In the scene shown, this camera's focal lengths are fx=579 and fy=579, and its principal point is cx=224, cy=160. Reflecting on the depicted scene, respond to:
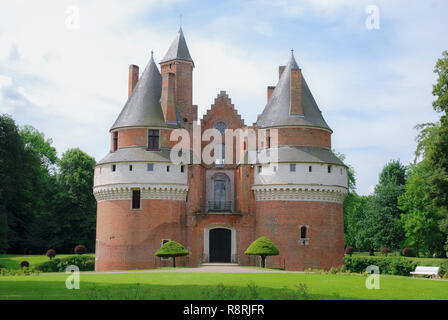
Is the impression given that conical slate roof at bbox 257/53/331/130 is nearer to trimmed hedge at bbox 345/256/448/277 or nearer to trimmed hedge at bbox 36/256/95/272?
trimmed hedge at bbox 345/256/448/277

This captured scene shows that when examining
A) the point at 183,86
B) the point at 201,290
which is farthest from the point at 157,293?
the point at 183,86

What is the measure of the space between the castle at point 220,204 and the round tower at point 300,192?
72 mm

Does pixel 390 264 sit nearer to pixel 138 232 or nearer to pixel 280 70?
pixel 138 232

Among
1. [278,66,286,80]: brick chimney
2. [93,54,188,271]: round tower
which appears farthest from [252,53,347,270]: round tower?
[93,54,188,271]: round tower

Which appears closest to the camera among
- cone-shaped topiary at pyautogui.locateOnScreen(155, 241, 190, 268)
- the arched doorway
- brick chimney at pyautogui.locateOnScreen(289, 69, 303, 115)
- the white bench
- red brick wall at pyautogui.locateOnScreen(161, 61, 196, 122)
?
the white bench

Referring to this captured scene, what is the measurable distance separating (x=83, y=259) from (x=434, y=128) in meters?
28.7

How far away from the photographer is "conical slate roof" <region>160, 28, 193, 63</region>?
4716 centimetres

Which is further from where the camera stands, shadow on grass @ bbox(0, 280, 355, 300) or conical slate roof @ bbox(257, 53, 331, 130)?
conical slate roof @ bbox(257, 53, 331, 130)

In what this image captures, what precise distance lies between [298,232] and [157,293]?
78.7ft

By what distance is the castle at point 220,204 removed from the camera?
41.0 meters

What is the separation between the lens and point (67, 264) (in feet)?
148

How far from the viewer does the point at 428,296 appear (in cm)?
1806
